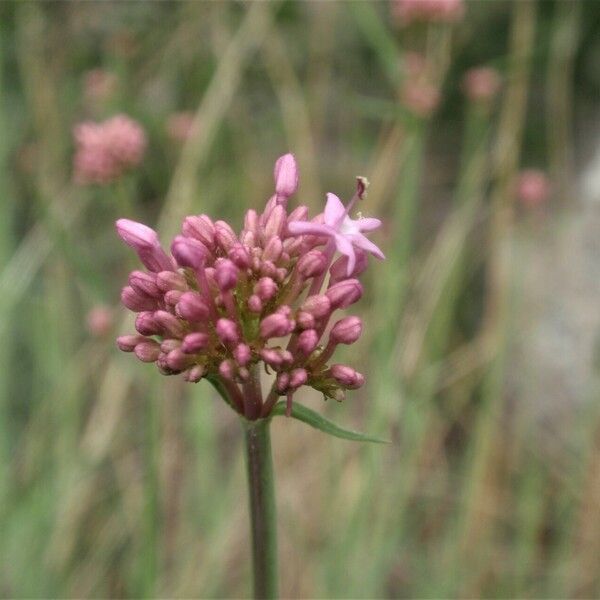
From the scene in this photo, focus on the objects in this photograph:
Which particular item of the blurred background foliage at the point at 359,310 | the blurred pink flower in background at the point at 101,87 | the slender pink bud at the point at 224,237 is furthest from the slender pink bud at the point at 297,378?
the blurred pink flower in background at the point at 101,87

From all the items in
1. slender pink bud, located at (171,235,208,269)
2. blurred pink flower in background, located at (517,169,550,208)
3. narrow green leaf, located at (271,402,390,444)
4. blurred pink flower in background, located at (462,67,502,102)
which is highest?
blurred pink flower in background, located at (462,67,502,102)

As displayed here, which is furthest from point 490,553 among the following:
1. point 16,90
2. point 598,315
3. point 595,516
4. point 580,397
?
point 16,90

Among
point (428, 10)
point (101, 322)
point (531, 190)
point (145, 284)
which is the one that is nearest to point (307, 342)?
point (145, 284)

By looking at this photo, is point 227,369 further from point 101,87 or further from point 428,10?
point 101,87

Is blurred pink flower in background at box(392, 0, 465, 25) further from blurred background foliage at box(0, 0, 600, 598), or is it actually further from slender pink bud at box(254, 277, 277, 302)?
slender pink bud at box(254, 277, 277, 302)

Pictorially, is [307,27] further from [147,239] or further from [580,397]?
[147,239]

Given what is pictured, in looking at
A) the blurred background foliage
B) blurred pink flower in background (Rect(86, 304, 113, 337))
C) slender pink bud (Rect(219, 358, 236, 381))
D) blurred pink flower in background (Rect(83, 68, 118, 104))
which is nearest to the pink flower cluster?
the blurred background foliage

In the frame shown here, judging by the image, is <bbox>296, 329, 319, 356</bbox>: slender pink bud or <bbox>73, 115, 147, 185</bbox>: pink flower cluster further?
<bbox>73, 115, 147, 185</bbox>: pink flower cluster
